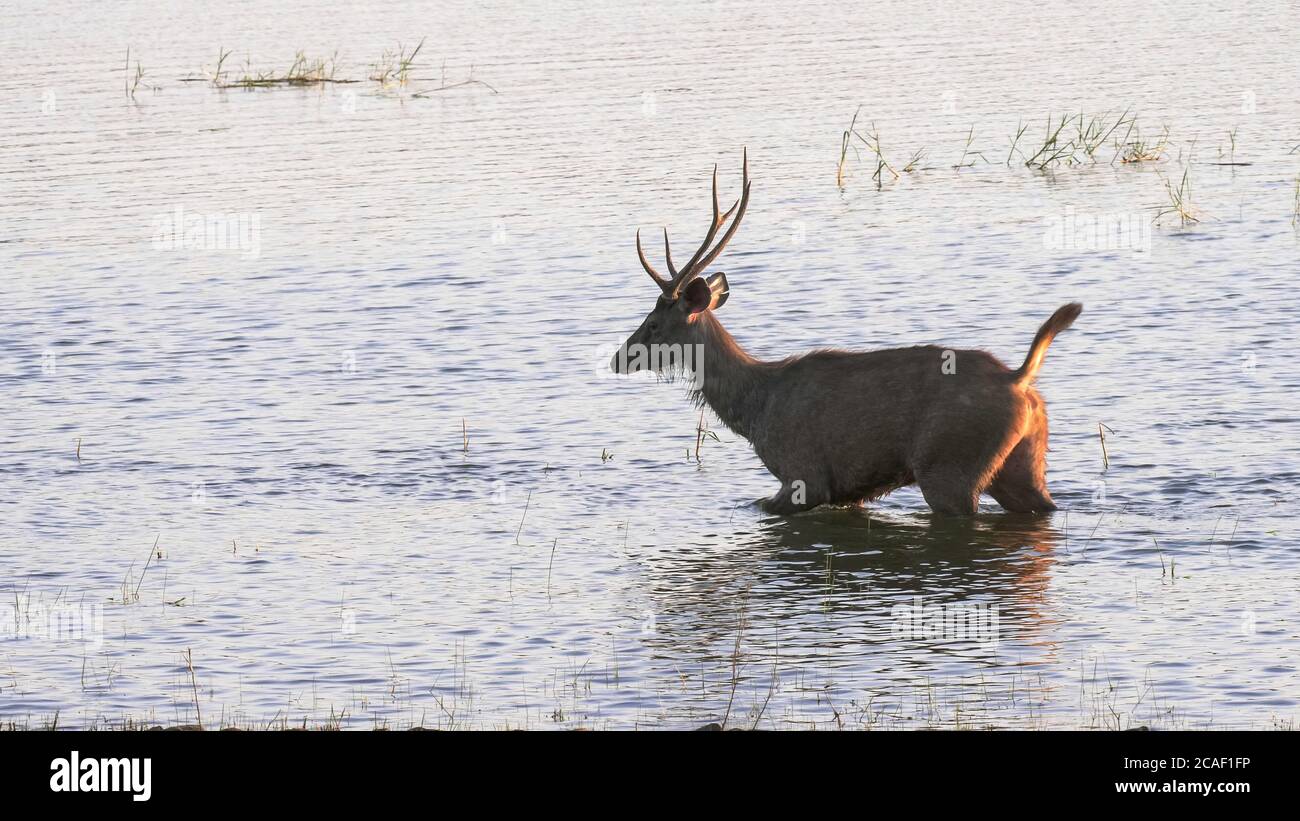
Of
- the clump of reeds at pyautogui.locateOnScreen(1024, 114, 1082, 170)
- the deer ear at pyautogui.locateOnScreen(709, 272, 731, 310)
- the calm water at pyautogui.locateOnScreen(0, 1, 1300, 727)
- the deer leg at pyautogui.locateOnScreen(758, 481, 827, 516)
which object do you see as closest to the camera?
the calm water at pyautogui.locateOnScreen(0, 1, 1300, 727)

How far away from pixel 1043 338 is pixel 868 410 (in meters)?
1.10

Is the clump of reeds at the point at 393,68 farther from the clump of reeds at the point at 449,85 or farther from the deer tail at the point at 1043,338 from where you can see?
the deer tail at the point at 1043,338

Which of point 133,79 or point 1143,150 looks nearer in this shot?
point 1143,150

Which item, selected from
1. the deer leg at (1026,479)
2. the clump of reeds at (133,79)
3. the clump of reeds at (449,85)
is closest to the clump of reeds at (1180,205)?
the deer leg at (1026,479)

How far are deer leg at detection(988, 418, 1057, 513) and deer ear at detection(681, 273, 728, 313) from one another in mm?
1978

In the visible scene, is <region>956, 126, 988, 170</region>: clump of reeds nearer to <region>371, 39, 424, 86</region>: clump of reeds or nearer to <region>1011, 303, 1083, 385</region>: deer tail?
<region>371, 39, 424, 86</region>: clump of reeds

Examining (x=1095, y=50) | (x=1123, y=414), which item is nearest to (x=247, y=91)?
(x=1095, y=50)

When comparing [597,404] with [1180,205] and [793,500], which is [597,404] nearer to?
[793,500]

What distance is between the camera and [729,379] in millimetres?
12359

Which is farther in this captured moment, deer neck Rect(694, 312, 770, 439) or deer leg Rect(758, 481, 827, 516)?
deer neck Rect(694, 312, 770, 439)

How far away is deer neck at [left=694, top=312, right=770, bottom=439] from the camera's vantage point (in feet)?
40.2

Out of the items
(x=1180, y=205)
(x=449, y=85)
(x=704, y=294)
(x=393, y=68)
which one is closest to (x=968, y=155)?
(x=1180, y=205)

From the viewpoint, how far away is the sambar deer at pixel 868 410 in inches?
431

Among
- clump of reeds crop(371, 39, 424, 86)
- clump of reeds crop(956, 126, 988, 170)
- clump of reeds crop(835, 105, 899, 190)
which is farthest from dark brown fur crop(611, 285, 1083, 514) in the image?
clump of reeds crop(371, 39, 424, 86)
